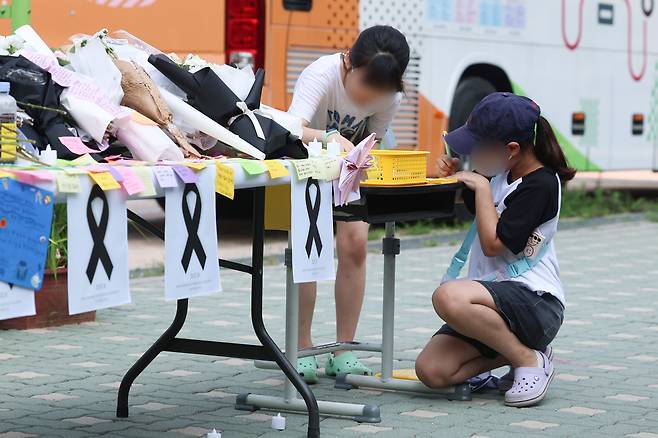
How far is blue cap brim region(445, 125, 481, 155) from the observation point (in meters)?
5.08

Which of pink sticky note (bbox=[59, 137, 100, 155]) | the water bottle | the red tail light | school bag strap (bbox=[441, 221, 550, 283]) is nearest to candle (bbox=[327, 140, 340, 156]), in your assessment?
school bag strap (bbox=[441, 221, 550, 283])

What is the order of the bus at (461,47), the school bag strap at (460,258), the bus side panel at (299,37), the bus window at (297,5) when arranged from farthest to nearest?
the bus window at (297,5) < the bus side panel at (299,37) < the bus at (461,47) < the school bag strap at (460,258)

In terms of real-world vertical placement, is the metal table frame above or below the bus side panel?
below

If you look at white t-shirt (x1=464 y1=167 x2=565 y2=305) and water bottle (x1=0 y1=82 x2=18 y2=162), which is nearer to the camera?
water bottle (x1=0 y1=82 x2=18 y2=162)

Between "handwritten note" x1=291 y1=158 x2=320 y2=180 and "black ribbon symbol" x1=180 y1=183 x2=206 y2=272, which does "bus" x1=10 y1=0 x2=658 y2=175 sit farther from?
"black ribbon symbol" x1=180 y1=183 x2=206 y2=272

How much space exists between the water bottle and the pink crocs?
2219 mm

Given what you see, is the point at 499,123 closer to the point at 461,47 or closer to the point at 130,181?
the point at 130,181

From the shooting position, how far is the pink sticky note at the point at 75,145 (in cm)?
384

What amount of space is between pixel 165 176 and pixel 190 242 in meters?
0.28

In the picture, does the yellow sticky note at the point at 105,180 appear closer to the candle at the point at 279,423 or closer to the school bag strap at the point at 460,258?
the candle at the point at 279,423

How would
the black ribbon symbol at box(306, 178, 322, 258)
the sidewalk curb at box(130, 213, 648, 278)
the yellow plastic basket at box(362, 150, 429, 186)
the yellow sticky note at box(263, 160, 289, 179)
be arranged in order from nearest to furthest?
the yellow sticky note at box(263, 160, 289, 179) < the black ribbon symbol at box(306, 178, 322, 258) < the yellow plastic basket at box(362, 150, 429, 186) < the sidewalk curb at box(130, 213, 648, 278)

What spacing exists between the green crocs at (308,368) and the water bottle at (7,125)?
79.6 inches

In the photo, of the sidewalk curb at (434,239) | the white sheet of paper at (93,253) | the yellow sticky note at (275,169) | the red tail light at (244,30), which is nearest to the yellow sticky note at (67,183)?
the white sheet of paper at (93,253)

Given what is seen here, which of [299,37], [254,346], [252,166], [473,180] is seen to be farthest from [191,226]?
[299,37]
